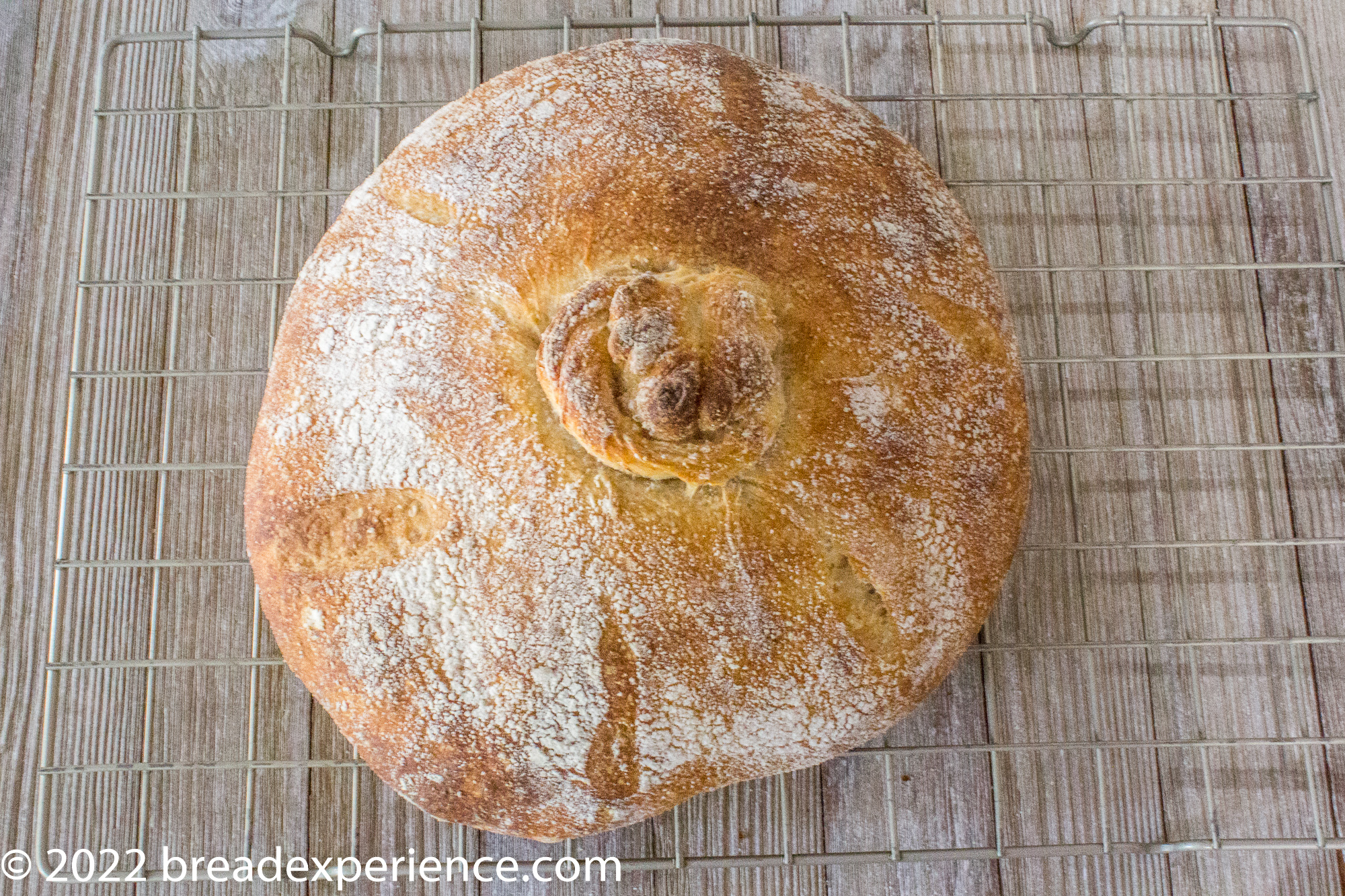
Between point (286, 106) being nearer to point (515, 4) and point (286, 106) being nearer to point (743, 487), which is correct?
point (515, 4)

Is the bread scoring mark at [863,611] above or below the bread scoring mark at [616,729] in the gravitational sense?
above

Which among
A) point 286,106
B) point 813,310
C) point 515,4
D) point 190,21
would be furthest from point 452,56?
point 813,310

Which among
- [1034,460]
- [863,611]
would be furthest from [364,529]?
[1034,460]

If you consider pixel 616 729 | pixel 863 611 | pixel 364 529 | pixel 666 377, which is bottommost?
pixel 616 729

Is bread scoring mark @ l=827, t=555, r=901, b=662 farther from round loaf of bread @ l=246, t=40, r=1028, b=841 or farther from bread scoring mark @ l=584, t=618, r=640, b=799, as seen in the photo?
bread scoring mark @ l=584, t=618, r=640, b=799

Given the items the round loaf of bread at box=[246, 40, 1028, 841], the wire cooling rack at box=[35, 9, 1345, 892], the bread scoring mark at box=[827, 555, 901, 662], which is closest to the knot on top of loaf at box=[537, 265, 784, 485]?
the round loaf of bread at box=[246, 40, 1028, 841]

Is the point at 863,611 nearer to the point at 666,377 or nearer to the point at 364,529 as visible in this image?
the point at 666,377

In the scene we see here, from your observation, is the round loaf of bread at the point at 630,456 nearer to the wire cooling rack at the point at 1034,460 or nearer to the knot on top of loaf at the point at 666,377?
the knot on top of loaf at the point at 666,377

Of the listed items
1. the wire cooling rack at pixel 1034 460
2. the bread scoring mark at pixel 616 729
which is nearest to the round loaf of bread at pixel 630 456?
the bread scoring mark at pixel 616 729
